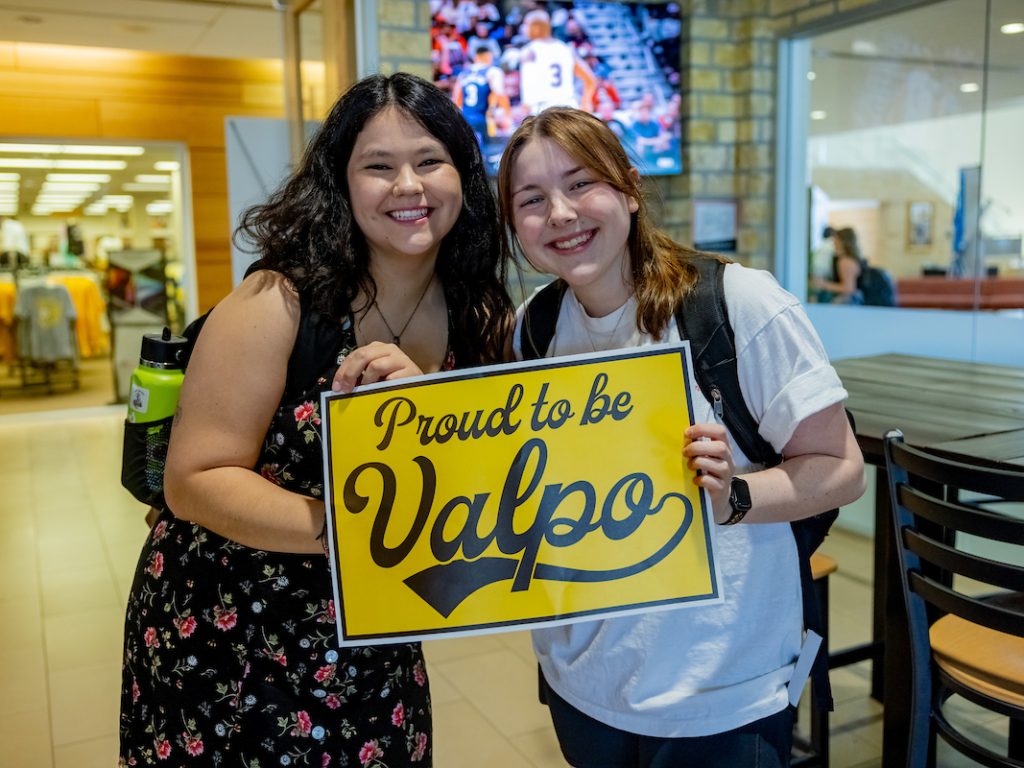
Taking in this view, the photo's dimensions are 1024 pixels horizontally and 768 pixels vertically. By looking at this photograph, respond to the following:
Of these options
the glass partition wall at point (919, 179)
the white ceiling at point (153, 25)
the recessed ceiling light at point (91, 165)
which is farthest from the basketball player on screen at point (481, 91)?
the recessed ceiling light at point (91, 165)

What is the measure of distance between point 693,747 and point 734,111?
14.3 ft

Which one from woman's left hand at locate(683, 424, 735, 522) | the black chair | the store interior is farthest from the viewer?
the store interior

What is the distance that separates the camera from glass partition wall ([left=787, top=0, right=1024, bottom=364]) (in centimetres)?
391

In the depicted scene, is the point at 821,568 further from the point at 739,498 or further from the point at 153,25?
the point at 153,25

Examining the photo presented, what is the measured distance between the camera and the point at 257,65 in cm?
850

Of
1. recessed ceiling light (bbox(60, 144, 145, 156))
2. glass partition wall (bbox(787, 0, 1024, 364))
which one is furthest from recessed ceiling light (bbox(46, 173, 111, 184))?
glass partition wall (bbox(787, 0, 1024, 364))

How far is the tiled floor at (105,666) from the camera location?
2.54 metres

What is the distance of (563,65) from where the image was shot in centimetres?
430

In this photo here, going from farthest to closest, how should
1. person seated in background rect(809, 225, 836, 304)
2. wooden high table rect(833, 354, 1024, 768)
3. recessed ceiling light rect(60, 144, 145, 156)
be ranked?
recessed ceiling light rect(60, 144, 145, 156), person seated in background rect(809, 225, 836, 304), wooden high table rect(833, 354, 1024, 768)

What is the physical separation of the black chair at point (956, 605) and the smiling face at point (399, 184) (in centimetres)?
97

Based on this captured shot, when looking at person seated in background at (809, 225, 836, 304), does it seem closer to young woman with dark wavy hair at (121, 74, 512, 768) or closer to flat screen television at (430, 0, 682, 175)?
flat screen television at (430, 0, 682, 175)

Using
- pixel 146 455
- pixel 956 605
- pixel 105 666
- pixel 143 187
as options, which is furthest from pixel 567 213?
pixel 143 187

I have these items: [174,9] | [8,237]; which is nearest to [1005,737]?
[174,9]

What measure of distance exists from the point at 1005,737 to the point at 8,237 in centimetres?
974
